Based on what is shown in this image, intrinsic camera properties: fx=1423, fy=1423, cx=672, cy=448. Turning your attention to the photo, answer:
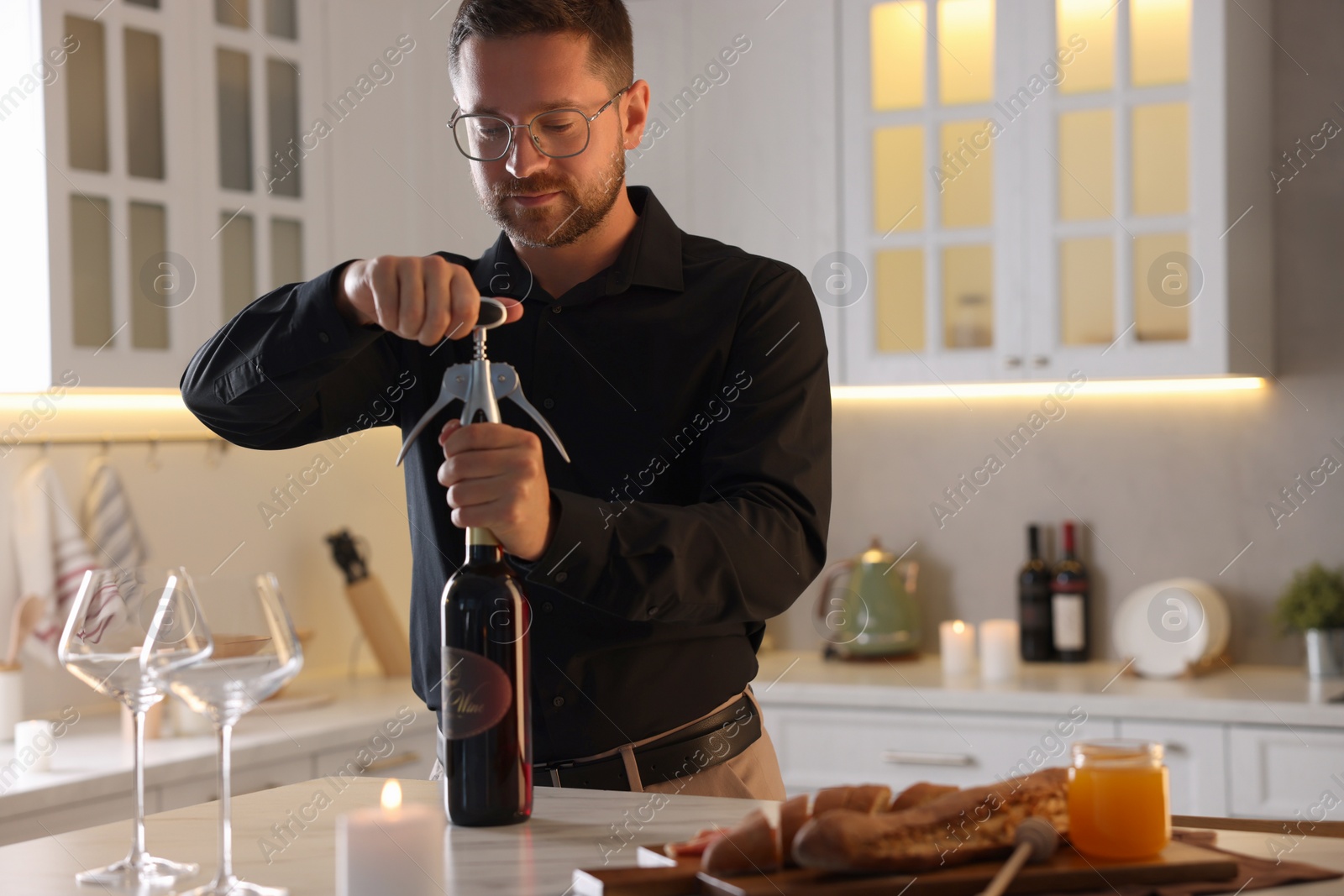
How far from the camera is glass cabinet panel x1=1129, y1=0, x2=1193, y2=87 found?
9.32 ft

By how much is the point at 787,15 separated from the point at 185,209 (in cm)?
137

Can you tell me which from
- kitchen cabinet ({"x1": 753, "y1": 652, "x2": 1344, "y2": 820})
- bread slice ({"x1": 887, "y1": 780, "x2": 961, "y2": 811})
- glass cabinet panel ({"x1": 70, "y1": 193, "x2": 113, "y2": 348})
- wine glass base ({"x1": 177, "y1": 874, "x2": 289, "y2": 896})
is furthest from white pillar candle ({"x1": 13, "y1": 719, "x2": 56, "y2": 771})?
bread slice ({"x1": 887, "y1": 780, "x2": 961, "y2": 811})

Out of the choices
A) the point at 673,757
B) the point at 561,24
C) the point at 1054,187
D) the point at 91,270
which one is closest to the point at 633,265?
the point at 561,24

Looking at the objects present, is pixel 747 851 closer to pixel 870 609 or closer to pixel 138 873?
pixel 138 873

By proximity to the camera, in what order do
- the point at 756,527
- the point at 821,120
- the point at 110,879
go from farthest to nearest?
the point at 821,120
the point at 756,527
the point at 110,879

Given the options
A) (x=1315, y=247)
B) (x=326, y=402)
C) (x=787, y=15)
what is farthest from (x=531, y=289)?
(x=1315, y=247)

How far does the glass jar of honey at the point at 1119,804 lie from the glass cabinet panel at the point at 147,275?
6.91 feet

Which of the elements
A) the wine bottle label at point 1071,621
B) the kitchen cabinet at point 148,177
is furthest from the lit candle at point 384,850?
the wine bottle label at point 1071,621

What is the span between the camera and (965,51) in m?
3.05

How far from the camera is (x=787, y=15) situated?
3.18 meters

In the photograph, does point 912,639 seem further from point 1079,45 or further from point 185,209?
point 185,209

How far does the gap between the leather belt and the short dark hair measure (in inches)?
26.9

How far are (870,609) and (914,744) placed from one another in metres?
0.46

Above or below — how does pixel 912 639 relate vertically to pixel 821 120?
below
